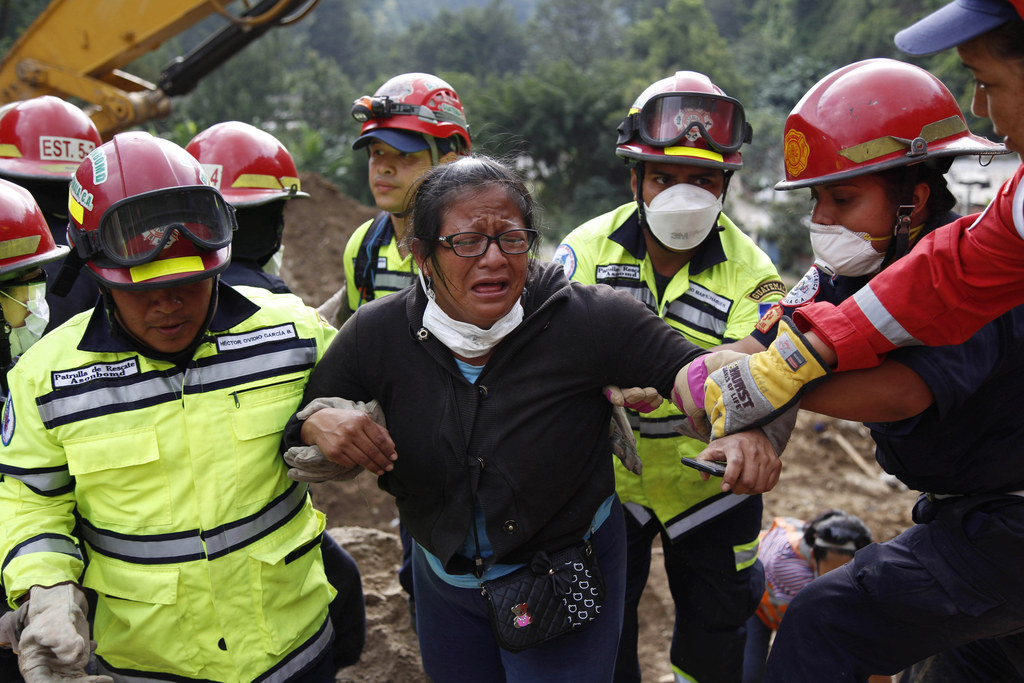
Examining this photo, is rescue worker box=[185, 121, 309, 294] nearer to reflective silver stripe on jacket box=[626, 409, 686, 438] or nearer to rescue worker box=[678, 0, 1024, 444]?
reflective silver stripe on jacket box=[626, 409, 686, 438]

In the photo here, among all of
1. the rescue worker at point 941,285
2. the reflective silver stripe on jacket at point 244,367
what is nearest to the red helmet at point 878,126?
the rescue worker at point 941,285

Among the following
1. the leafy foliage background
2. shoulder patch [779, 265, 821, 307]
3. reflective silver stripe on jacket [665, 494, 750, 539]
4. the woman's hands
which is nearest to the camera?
the woman's hands

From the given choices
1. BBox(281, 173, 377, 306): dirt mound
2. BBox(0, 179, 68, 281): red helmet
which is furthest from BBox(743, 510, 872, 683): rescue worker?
BBox(281, 173, 377, 306): dirt mound

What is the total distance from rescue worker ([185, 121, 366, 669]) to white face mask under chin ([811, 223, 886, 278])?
2.15 meters

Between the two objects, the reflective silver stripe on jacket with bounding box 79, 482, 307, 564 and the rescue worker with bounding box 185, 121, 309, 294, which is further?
the rescue worker with bounding box 185, 121, 309, 294

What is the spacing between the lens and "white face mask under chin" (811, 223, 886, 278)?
8.23 ft

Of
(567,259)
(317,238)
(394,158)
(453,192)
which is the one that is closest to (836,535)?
(567,259)

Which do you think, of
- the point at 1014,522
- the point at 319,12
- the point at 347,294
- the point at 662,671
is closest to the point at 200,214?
the point at 347,294

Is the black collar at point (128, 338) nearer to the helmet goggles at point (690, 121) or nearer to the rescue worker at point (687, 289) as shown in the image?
the rescue worker at point (687, 289)

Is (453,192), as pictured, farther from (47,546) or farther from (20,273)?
(20,273)

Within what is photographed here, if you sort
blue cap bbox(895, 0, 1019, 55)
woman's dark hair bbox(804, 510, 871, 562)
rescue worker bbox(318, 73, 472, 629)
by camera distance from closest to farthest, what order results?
blue cap bbox(895, 0, 1019, 55) → woman's dark hair bbox(804, 510, 871, 562) → rescue worker bbox(318, 73, 472, 629)

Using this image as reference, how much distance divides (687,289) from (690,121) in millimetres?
694

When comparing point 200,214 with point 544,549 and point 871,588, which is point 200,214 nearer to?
point 544,549

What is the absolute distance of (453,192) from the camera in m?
2.35
